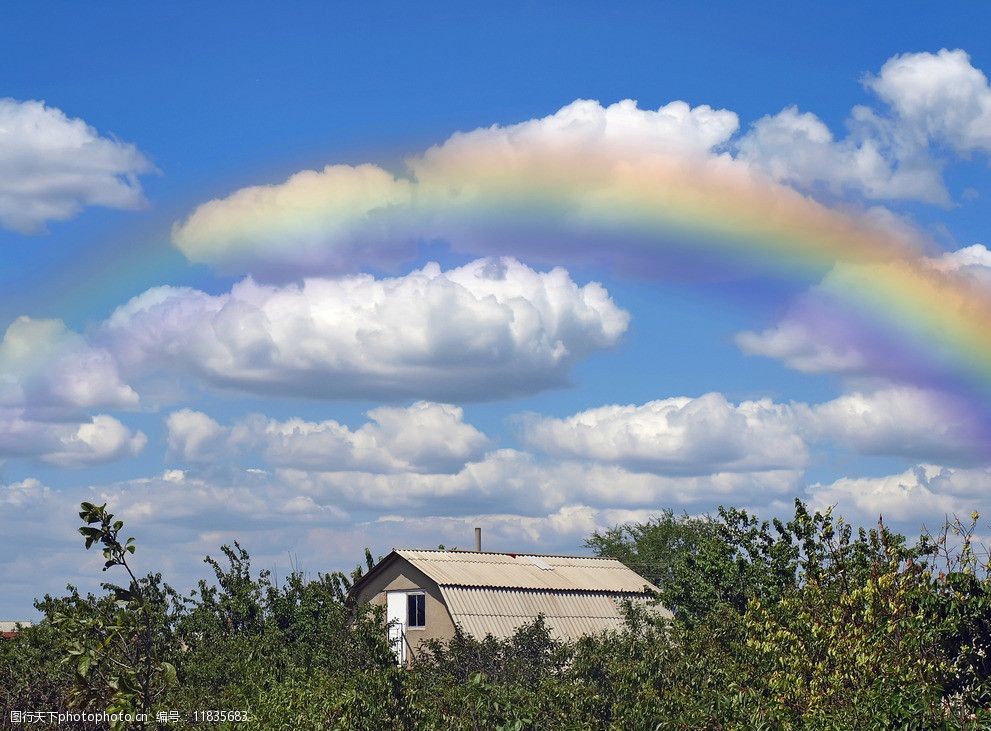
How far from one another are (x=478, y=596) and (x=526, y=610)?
2544 mm

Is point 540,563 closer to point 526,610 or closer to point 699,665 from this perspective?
point 526,610

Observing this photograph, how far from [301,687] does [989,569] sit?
1561 centimetres

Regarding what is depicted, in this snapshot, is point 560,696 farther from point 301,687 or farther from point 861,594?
point 301,687

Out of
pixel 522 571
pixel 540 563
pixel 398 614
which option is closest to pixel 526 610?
pixel 522 571

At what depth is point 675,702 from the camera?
21219 millimetres

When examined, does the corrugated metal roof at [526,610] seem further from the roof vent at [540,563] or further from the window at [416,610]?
the roof vent at [540,563]

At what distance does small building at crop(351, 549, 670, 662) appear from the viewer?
177ft

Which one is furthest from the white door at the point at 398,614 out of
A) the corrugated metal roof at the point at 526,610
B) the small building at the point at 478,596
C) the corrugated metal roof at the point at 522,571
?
the corrugated metal roof at the point at 526,610

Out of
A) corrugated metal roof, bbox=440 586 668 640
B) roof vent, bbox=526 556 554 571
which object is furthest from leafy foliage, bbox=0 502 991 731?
roof vent, bbox=526 556 554 571

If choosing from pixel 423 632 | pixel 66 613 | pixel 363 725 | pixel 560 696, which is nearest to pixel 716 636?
pixel 560 696

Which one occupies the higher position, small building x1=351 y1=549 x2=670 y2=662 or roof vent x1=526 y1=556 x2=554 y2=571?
roof vent x1=526 y1=556 x2=554 y2=571

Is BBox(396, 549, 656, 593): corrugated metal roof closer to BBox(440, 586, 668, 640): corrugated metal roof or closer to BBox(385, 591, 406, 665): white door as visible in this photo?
BBox(440, 586, 668, 640): corrugated metal roof

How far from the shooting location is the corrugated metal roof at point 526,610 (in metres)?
53.4

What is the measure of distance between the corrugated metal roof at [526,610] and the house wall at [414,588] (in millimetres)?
751
